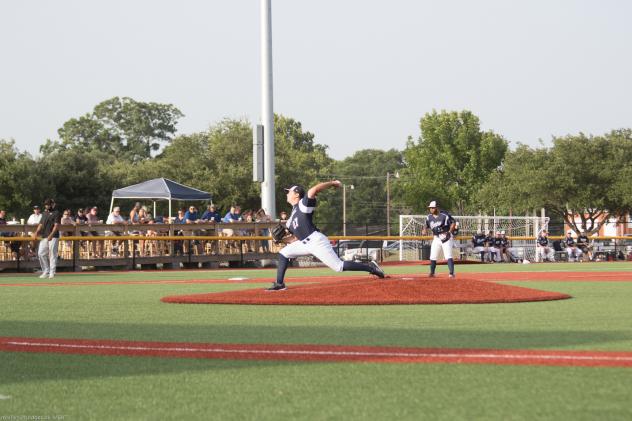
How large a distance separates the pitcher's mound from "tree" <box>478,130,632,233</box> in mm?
53806

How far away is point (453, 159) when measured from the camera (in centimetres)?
7700

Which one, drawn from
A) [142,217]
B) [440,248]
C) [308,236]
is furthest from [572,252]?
[308,236]

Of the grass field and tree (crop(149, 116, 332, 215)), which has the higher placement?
tree (crop(149, 116, 332, 215))

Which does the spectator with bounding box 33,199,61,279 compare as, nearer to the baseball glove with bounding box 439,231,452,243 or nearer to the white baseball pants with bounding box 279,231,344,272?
the baseball glove with bounding box 439,231,452,243

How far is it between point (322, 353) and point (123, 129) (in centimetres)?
11293

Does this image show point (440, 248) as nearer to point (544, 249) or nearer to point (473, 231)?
point (544, 249)

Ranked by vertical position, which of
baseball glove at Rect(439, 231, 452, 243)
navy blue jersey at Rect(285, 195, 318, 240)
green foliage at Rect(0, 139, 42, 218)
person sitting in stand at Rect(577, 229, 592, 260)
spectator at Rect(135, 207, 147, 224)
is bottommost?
person sitting in stand at Rect(577, 229, 592, 260)

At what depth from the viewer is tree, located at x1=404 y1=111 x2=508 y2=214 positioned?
76750mm

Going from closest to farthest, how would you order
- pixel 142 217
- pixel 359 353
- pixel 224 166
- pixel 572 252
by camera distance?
pixel 359 353, pixel 142 217, pixel 572 252, pixel 224 166

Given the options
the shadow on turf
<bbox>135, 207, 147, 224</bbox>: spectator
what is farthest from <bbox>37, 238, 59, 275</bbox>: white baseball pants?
the shadow on turf

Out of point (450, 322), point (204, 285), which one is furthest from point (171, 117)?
point (450, 322)

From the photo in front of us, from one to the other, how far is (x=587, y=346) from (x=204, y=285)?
13194mm

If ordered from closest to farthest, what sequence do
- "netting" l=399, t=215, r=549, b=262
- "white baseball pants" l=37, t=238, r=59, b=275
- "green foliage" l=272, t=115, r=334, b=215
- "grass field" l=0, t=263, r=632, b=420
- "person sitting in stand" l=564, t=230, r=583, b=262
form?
"grass field" l=0, t=263, r=632, b=420 → "white baseball pants" l=37, t=238, r=59, b=275 → "person sitting in stand" l=564, t=230, r=583, b=262 → "netting" l=399, t=215, r=549, b=262 → "green foliage" l=272, t=115, r=334, b=215

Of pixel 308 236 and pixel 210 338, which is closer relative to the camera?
pixel 210 338
